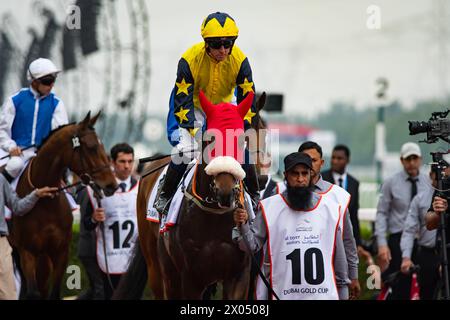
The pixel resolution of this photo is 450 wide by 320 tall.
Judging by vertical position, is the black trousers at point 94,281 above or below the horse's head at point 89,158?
below

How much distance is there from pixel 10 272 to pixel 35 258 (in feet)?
3.36

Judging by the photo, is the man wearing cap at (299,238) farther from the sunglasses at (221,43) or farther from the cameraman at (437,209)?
the sunglasses at (221,43)

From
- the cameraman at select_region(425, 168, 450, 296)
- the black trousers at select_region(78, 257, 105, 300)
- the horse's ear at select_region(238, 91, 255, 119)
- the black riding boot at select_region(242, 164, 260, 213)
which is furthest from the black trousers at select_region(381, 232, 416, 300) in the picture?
the horse's ear at select_region(238, 91, 255, 119)

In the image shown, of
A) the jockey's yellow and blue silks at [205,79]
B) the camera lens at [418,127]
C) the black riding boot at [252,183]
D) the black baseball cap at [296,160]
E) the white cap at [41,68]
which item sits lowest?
the black riding boot at [252,183]

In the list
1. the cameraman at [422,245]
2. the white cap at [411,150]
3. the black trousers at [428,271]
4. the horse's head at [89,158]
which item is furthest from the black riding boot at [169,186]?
the white cap at [411,150]

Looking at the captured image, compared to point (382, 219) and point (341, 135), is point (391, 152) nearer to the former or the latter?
point (341, 135)

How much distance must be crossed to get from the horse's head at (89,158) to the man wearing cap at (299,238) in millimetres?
2912

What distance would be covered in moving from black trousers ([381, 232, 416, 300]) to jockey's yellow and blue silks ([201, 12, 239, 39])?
3.52 metres

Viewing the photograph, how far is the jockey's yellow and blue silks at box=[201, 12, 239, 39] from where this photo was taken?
683 centimetres

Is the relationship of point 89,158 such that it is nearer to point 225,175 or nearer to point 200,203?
point 200,203

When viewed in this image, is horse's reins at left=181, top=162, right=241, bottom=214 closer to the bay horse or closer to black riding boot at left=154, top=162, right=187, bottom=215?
the bay horse

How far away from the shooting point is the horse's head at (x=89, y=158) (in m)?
9.13

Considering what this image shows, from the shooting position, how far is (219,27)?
22.4 feet
